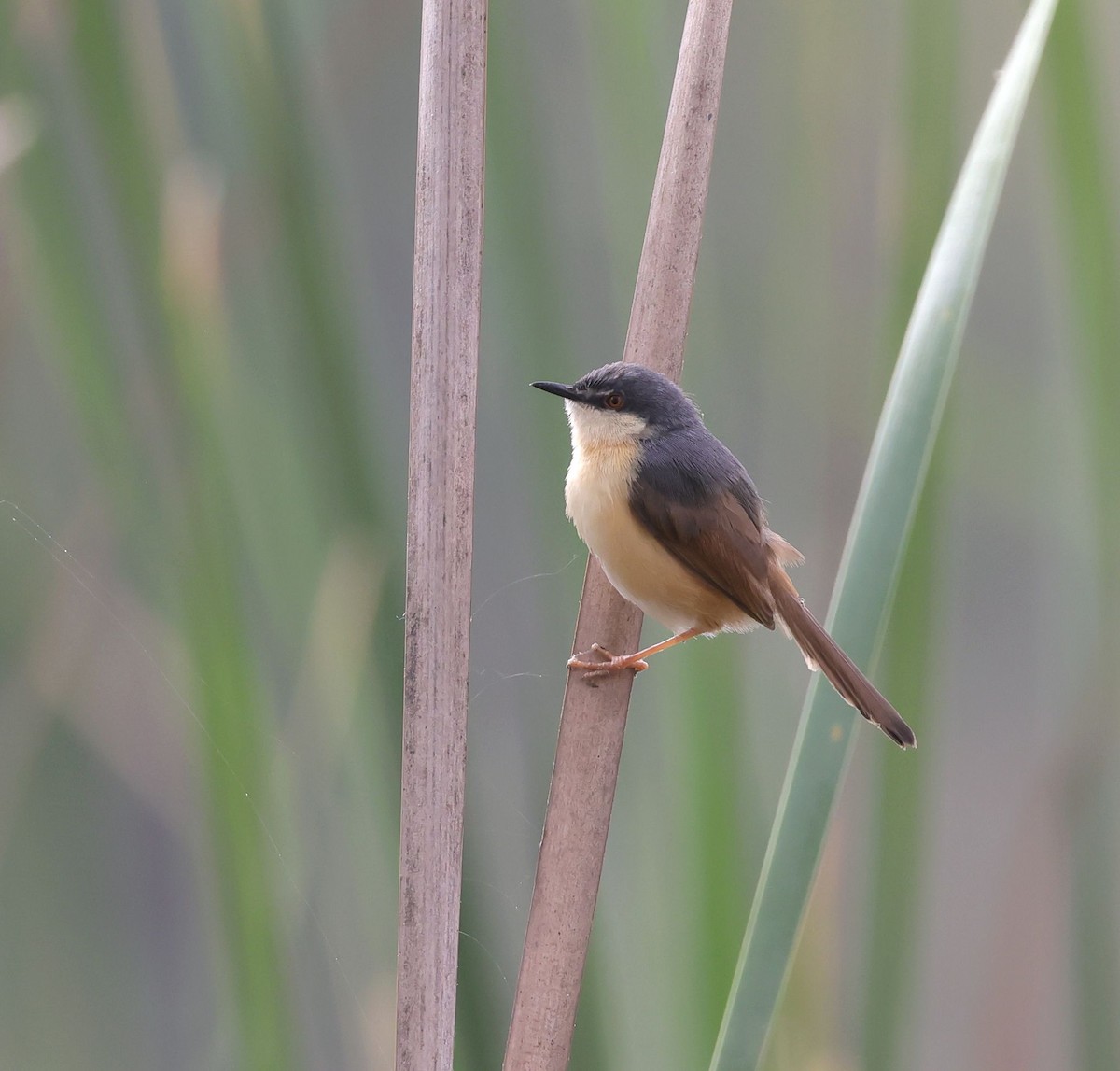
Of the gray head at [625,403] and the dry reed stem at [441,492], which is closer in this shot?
the dry reed stem at [441,492]

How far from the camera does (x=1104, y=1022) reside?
137cm

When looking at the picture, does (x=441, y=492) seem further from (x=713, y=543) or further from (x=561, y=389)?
(x=713, y=543)

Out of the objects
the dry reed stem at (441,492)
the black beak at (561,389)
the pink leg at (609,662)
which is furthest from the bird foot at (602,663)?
the black beak at (561,389)

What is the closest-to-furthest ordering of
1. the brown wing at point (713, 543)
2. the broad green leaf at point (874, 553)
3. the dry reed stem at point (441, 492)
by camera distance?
the broad green leaf at point (874, 553)
the dry reed stem at point (441, 492)
the brown wing at point (713, 543)

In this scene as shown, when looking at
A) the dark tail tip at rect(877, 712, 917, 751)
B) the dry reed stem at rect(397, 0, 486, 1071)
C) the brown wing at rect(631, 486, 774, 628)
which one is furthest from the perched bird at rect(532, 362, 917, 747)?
the dry reed stem at rect(397, 0, 486, 1071)

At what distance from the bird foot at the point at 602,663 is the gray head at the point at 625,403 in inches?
12.0

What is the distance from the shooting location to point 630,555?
132 centimetres

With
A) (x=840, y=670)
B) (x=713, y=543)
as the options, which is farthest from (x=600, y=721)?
(x=713, y=543)

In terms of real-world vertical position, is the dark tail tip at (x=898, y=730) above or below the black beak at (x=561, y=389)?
below

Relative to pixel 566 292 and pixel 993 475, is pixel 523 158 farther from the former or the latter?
pixel 993 475

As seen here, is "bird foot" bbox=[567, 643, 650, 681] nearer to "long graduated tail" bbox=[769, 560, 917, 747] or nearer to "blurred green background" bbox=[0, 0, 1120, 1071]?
"blurred green background" bbox=[0, 0, 1120, 1071]

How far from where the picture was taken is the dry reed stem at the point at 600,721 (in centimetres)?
102

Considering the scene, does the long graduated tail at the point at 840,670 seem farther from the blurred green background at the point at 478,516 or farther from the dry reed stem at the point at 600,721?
the dry reed stem at the point at 600,721

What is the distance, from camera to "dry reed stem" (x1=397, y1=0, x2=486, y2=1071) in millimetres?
977
